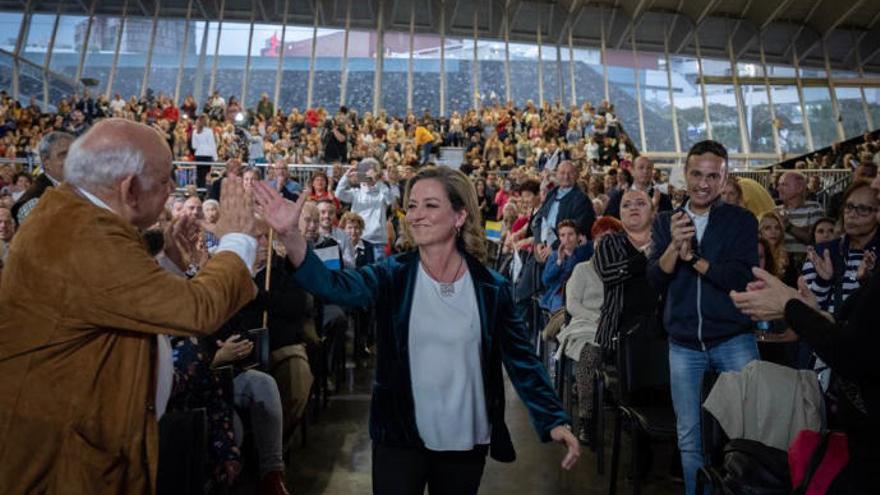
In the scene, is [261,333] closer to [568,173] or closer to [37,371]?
[37,371]

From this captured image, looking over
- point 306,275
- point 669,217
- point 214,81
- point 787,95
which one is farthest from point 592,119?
point 306,275

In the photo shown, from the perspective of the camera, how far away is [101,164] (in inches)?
69.1

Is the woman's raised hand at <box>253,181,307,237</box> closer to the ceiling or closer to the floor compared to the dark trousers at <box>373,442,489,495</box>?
closer to the ceiling

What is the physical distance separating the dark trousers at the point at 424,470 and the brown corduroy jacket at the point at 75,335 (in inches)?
29.6

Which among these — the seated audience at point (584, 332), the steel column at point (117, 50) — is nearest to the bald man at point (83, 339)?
the seated audience at point (584, 332)

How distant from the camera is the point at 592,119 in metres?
18.0

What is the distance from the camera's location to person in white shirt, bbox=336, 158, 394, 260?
877 centimetres

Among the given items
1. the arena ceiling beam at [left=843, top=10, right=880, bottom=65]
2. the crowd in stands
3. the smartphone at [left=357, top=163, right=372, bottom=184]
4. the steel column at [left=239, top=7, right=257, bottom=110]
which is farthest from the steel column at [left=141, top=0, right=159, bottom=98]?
the arena ceiling beam at [left=843, top=10, right=880, bottom=65]

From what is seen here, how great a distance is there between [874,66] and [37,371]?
96.3ft

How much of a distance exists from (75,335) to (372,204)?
7.27 m

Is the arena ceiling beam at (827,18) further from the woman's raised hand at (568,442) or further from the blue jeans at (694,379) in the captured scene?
the woman's raised hand at (568,442)

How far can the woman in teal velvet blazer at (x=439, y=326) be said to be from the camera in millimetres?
2148

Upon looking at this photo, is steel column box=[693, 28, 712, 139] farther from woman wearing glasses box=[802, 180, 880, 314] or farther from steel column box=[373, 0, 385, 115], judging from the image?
woman wearing glasses box=[802, 180, 880, 314]

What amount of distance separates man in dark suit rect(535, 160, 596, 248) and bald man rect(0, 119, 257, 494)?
444 centimetres
